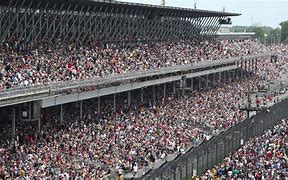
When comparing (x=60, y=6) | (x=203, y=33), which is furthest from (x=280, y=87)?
(x=60, y=6)

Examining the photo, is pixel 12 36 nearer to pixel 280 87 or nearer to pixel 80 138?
pixel 80 138

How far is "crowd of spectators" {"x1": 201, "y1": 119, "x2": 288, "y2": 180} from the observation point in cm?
2872

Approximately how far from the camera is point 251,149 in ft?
111

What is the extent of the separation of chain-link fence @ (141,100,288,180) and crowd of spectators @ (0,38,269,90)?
357 inches

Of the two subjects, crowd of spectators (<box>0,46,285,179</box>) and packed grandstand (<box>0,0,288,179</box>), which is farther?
packed grandstand (<box>0,0,288,179</box>)

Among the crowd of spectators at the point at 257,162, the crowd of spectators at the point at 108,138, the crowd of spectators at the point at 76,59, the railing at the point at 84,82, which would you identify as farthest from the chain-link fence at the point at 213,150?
the crowd of spectators at the point at 76,59

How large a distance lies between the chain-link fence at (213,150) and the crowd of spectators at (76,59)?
9.06 m

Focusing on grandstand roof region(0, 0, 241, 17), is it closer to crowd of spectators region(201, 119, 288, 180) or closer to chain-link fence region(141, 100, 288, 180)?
chain-link fence region(141, 100, 288, 180)

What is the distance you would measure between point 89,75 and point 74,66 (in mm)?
1145

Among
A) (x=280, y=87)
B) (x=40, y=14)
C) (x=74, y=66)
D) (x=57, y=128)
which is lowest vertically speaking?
(x=280, y=87)

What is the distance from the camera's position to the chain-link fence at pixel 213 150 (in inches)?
1090

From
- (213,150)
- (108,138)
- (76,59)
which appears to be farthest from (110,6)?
(213,150)

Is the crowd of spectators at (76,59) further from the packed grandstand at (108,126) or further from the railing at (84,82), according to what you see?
the railing at (84,82)

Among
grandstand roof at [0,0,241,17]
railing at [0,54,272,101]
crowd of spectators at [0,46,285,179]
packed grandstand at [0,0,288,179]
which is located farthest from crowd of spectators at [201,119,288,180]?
grandstand roof at [0,0,241,17]
